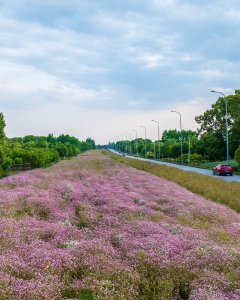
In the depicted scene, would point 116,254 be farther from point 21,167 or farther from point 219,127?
point 219,127

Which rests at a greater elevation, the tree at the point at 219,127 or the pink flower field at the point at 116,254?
the tree at the point at 219,127

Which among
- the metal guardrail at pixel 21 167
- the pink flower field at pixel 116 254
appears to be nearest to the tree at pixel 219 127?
the metal guardrail at pixel 21 167

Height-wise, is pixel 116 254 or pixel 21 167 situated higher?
pixel 116 254

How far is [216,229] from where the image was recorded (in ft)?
40.7

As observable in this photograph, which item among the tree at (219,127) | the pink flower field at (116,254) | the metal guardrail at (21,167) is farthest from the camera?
the tree at (219,127)

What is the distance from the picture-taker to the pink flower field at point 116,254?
272 inches

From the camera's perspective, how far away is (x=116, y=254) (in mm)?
9062

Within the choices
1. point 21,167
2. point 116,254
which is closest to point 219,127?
point 21,167

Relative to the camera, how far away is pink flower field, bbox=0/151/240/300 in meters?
6.92

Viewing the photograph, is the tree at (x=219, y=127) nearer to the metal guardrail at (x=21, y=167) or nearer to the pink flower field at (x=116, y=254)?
the metal guardrail at (x=21, y=167)

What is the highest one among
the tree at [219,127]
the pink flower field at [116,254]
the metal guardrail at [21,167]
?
the tree at [219,127]

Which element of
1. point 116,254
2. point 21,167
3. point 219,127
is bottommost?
point 21,167

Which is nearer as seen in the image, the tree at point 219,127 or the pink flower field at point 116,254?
the pink flower field at point 116,254

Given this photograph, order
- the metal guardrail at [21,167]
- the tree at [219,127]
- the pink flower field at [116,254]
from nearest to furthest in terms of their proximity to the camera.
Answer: the pink flower field at [116,254] → the metal guardrail at [21,167] → the tree at [219,127]
